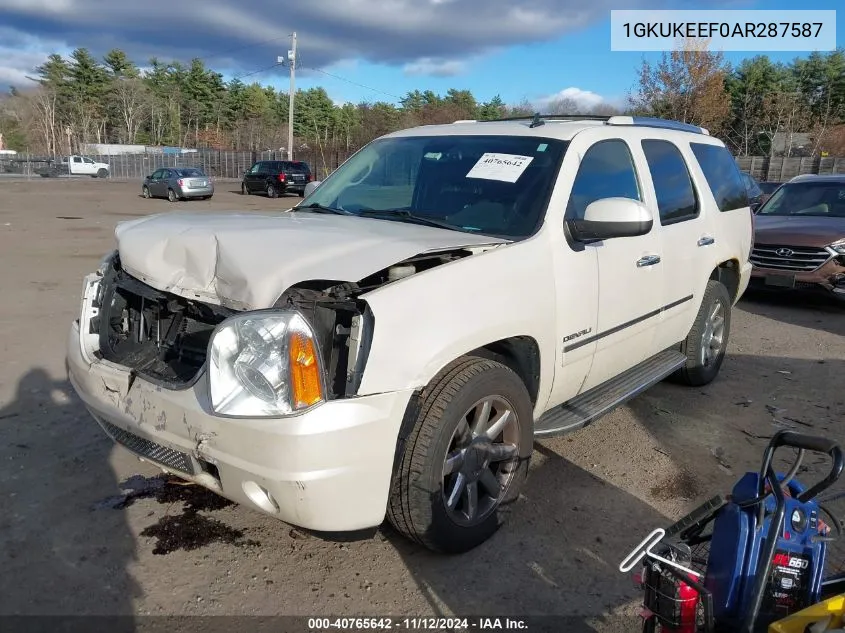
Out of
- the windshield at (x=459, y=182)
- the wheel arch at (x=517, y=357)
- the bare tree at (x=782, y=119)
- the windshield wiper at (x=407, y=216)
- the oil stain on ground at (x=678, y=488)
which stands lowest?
the oil stain on ground at (x=678, y=488)

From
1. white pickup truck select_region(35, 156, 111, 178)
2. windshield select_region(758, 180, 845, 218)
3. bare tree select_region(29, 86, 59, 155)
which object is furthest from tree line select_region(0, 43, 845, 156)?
windshield select_region(758, 180, 845, 218)

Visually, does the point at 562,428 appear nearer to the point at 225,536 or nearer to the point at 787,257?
the point at 225,536

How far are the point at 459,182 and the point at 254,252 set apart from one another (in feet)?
4.86

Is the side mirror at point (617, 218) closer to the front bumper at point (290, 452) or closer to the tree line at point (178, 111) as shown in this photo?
the front bumper at point (290, 452)

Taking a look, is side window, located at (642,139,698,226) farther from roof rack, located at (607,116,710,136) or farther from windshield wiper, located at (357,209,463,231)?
windshield wiper, located at (357,209,463,231)

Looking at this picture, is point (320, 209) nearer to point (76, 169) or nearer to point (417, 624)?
point (417, 624)

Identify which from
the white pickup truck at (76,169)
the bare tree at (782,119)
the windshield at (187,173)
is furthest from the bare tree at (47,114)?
the bare tree at (782,119)

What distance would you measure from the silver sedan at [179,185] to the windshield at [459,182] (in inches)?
1082

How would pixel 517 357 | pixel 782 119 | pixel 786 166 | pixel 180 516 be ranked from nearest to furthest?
pixel 517 357, pixel 180 516, pixel 786 166, pixel 782 119

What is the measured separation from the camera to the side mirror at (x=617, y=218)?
3189 millimetres

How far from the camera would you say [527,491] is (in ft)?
11.8

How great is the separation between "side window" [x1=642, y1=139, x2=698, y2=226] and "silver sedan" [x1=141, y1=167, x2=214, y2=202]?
28122mm

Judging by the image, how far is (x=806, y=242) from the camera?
8.38 m

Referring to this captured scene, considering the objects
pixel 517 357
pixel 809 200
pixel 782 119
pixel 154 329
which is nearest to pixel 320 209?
pixel 154 329
